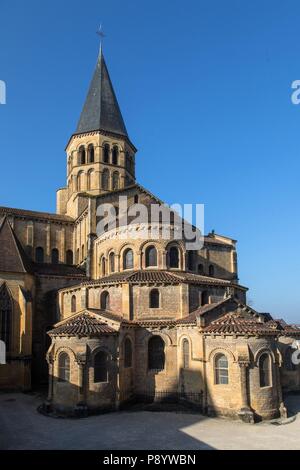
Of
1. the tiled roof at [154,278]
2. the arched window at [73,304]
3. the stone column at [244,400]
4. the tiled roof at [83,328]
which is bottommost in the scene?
the stone column at [244,400]

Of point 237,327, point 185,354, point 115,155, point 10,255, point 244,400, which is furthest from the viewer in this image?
point 115,155

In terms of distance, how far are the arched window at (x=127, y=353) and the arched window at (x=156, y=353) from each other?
4.35 ft

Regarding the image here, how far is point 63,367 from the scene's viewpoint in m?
25.4

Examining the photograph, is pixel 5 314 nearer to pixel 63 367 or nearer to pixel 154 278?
pixel 63 367

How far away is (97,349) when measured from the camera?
2511cm

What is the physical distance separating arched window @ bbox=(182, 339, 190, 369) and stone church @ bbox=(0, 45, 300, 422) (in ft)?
0.20

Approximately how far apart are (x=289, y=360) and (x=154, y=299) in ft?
44.5

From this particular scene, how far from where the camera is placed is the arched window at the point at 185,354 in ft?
87.4

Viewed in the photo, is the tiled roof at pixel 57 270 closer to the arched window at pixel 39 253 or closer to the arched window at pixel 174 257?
the arched window at pixel 39 253

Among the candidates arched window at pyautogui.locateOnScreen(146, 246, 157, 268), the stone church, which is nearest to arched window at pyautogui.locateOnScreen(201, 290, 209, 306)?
the stone church

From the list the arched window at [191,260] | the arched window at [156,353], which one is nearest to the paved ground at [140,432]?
the arched window at [156,353]

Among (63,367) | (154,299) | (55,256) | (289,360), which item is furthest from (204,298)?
(55,256)
